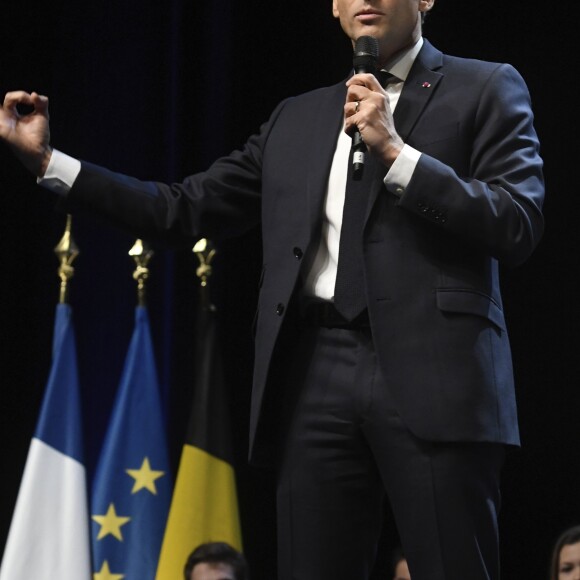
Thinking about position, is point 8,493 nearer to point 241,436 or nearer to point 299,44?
point 241,436

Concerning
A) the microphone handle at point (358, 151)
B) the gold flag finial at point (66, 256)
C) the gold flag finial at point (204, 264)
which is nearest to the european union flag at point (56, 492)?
the gold flag finial at point (66, 256)

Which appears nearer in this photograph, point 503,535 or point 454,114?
point 454,114

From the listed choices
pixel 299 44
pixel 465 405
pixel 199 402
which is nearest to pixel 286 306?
pixel 465 405

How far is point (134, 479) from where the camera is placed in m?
3.43

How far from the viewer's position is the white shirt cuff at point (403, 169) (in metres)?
1.60

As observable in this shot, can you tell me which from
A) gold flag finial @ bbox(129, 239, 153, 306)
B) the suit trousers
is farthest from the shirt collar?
gold flag finial @ bbox(129, 239, 153, 306)

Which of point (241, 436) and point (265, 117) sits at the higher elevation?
point (265, 117)

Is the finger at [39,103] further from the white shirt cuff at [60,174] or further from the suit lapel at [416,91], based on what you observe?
the suit lapel at [416,91]

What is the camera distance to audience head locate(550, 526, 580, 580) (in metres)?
3.14

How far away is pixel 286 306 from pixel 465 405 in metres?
0.33

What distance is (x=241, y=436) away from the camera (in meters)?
3.85

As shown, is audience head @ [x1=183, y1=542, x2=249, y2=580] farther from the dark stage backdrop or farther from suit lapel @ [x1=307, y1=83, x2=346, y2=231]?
suit lapel @ [x1=307, y1=83, x2=346, y2=231]

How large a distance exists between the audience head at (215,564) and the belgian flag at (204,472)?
13cm

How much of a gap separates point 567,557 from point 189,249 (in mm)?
1629
